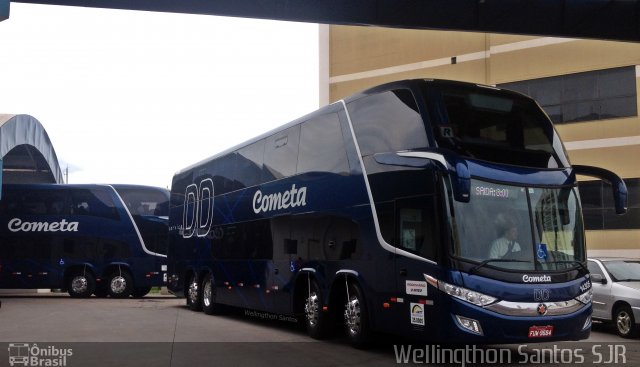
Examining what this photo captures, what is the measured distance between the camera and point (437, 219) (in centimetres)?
959

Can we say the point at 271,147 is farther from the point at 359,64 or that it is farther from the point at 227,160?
the point at 359,64

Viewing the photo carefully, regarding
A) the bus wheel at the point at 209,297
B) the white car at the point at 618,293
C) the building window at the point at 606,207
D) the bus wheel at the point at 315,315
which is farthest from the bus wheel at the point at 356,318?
the building window at the point at 606,207

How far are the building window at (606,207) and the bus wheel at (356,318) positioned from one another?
61.6 ft

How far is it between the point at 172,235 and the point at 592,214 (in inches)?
638

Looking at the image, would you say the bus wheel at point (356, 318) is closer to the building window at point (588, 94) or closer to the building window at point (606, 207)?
the building window at point (606, 207)

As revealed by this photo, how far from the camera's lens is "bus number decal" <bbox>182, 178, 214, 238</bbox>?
18.6 m

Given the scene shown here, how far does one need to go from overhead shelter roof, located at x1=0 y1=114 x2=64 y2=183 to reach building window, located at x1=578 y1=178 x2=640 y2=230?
2141 cm

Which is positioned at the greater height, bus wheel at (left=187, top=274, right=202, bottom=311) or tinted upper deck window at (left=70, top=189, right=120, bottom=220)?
tinted upper deck window at (left=70, top=189, right=120, bottom=220)

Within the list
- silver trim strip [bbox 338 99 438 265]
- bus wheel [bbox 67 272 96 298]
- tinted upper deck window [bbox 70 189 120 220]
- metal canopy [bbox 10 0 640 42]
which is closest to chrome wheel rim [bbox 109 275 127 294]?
bus wheel [bbox 67 272 96 298]

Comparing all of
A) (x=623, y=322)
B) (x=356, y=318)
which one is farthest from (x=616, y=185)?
(x=623, y=322)

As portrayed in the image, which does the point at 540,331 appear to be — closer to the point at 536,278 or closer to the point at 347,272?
the point at 536,278

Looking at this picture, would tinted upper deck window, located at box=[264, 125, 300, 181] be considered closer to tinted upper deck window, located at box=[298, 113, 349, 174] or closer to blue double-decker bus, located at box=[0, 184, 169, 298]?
tinted upper deck window, located at box=[298, 113, 349, 174]

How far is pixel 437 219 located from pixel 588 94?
2167 centimetres

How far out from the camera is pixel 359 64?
3581cm
